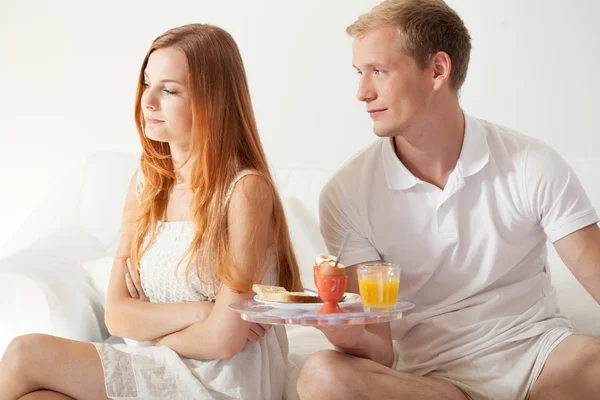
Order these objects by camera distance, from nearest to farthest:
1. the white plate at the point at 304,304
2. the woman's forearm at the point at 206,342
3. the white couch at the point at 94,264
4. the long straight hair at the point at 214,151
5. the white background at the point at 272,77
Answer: the white plate at the point at 304,304 → the woman's forearm at the point at 206,342 → the long straight hair at the point at 214,151 → the white couch at the point at 94,264 → the white background at the point at 272,77

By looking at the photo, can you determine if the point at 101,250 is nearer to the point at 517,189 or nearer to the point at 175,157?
the point at 175,157

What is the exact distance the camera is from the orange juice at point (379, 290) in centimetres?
160

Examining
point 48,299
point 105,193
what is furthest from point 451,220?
point 105,193

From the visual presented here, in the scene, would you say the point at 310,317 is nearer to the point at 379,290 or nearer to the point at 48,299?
the point at 379,290

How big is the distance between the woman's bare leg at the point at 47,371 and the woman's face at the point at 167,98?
0.55m

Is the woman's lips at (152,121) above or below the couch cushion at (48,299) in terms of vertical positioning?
above

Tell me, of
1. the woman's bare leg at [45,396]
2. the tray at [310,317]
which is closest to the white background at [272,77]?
the woman's bare leg at [45,396]

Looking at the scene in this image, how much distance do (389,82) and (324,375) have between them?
715mm

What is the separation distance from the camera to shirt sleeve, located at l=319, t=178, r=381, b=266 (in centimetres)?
198

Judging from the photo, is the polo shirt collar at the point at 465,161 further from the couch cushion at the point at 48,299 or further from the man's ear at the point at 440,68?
the couch cushion at the point at 48,299

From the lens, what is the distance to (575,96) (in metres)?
3.03

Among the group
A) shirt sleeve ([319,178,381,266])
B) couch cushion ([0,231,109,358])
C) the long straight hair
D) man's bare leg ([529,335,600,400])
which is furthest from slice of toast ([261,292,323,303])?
couch cushion ([0,231,109,358])

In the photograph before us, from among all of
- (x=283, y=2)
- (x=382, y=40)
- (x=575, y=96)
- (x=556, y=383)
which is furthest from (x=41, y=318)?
(x=575, y=96)

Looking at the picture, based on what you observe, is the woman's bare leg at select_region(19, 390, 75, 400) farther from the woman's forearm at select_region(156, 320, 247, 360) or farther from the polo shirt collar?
the polo shirt collar
